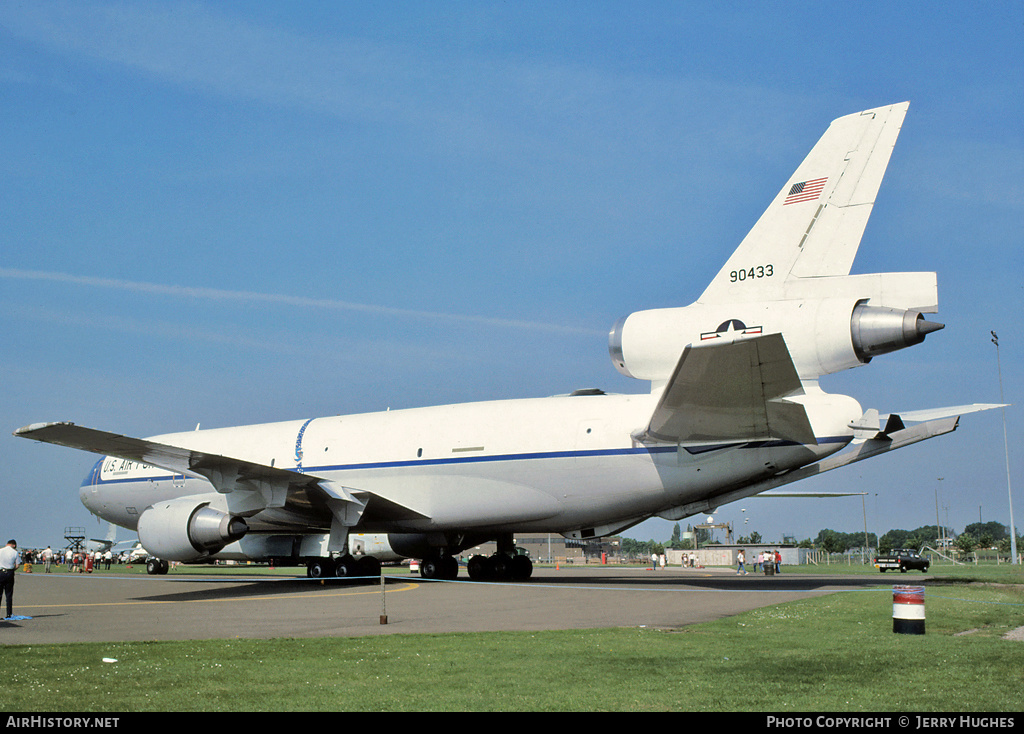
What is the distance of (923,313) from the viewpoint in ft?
51.4

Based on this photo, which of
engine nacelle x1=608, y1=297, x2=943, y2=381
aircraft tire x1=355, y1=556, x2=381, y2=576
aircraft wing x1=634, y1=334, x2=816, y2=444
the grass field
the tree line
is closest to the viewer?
the grass field

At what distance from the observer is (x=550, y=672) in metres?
7.70

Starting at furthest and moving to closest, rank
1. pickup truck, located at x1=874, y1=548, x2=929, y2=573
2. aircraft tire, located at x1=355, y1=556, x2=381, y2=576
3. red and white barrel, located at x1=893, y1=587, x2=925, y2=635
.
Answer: pickup truck, located at x1=874, y1=548, x2=929, y2=573 < aircraft tire, located at x1=355, y1=556, x2=381, y2=576 < red and white barrel, located at x1=893, y1=587, x2=925, y2=635

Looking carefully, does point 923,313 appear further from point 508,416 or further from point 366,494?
point 366,494

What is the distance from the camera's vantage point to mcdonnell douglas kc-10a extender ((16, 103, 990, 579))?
53.0 ft

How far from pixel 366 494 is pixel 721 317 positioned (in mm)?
9961

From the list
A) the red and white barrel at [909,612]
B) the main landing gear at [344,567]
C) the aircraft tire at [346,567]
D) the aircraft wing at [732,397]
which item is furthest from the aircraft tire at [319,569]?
the red and white barrel at [909,612]

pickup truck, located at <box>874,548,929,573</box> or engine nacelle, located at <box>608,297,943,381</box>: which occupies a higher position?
engine nacelle, located at <box>608,297,943,381</box>

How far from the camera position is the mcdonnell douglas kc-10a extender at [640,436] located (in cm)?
1616

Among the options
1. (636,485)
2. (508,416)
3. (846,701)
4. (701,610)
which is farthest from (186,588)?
(846,701)

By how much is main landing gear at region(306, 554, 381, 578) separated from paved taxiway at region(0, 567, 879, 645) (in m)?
0.54

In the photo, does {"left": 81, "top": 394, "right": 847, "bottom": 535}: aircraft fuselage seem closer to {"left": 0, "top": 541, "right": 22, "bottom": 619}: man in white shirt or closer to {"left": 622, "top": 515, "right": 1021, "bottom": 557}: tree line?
{"left": 0, "top": 541, "right": 22, "bottom": 619}: man in white shirt

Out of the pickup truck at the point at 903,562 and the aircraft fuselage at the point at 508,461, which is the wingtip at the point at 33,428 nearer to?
the aircraft fuselage at the point at 508,461

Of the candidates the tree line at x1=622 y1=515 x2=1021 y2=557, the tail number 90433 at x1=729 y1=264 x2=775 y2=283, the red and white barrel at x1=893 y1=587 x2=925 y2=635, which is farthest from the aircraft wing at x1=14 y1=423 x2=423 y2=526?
the tree line at x1=622 y1=515 x2=1021 y2=557
